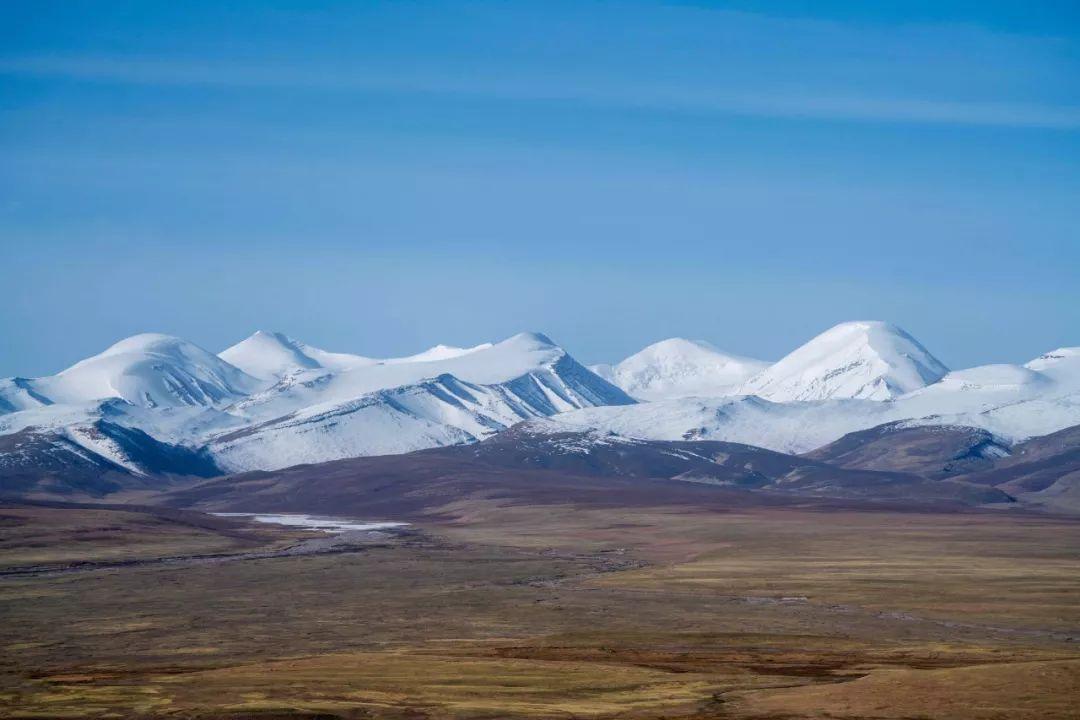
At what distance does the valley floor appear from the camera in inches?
2223

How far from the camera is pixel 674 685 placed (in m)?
61.3

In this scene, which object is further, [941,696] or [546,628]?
[546,628]

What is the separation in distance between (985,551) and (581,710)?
3815 inches

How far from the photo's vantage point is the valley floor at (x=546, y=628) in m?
56.5

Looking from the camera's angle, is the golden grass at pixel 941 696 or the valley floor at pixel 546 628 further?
the valley floor at pixel 546 628

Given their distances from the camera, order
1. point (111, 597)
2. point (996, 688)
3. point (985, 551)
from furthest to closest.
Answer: point (985, 551) → point (111, 597) → point (996, 688)

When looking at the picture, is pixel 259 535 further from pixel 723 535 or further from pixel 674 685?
pixel 674 685

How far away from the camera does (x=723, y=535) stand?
172 m

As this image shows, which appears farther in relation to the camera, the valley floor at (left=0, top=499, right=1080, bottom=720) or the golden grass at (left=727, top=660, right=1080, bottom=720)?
the valley floor at (left=0, top=499, right=1080, bottom=720)

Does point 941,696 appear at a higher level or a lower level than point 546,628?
lower

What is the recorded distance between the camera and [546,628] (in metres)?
85.1

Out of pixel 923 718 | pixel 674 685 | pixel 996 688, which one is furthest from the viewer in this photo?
pixel 674 685

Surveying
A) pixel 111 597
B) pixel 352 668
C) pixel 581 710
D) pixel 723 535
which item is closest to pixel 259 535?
pixel 723 535

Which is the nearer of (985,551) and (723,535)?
(985,551)
